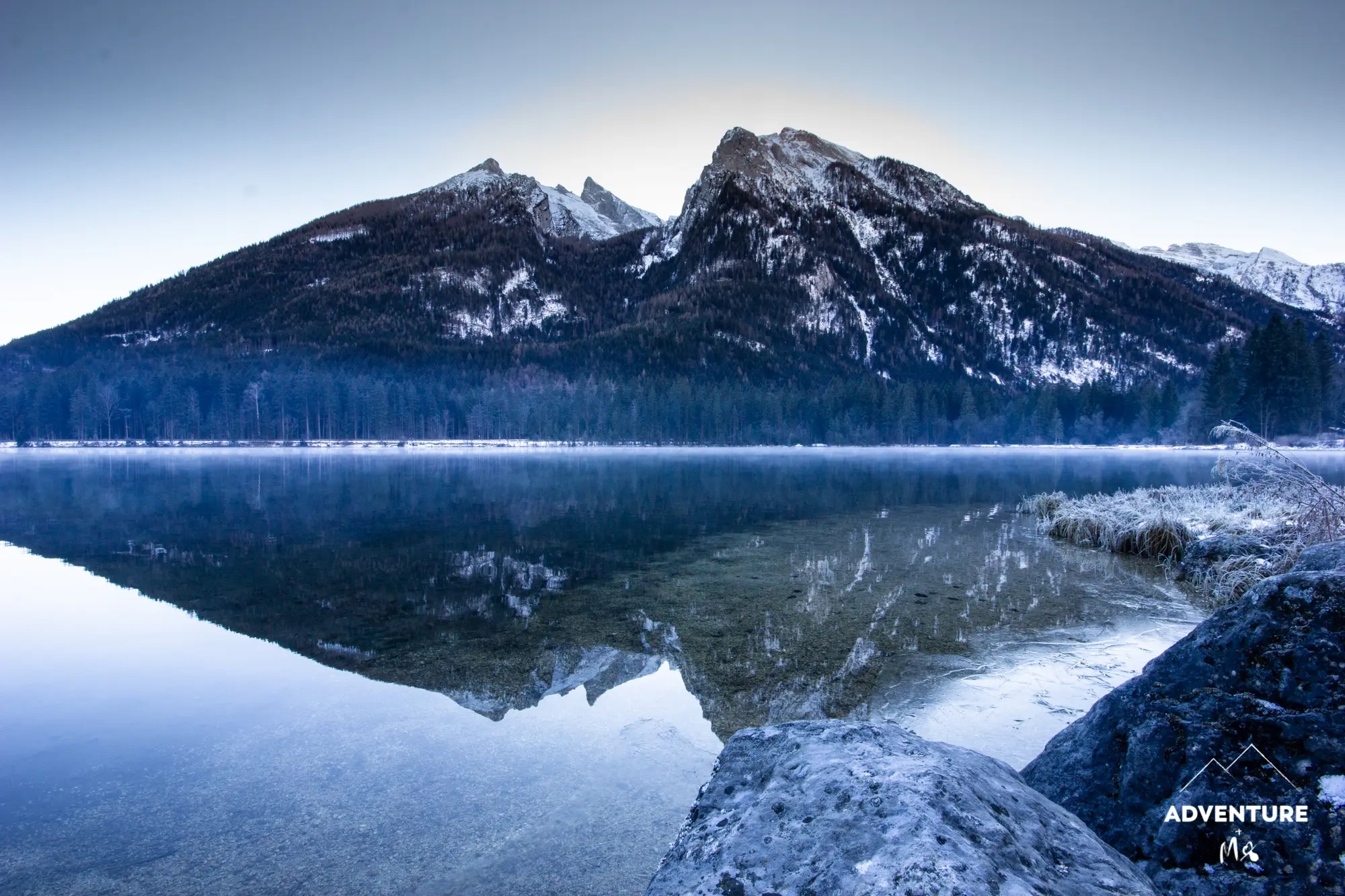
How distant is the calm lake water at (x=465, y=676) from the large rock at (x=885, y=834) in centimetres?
202

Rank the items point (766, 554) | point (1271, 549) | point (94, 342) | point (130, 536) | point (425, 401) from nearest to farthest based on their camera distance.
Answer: point (1271, 549) < point (766, 554) < point (130, 536) < point (425, 401) < point (94, 342)

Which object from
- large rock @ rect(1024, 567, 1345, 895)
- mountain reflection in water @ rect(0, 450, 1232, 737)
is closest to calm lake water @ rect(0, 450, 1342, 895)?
mountain reflection in water @ rect(0, 450, 1232, 737)

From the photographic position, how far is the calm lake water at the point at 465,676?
4.84 m

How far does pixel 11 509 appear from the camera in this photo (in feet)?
78.7

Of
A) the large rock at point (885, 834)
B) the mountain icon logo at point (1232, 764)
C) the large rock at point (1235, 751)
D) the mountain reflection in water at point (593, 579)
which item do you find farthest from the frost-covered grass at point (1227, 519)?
the large rock at point (885, 834)

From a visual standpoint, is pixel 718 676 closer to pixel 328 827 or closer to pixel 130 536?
pixel 328 827

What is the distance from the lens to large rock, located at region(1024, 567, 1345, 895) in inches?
118

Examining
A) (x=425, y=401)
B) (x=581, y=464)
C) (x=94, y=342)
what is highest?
(x=94, y=342)

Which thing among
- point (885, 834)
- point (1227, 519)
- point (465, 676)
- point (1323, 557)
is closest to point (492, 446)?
point (1227, 519)

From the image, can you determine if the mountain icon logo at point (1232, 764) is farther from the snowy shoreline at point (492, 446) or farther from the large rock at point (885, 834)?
the snowy shoreline at point (492, 446)

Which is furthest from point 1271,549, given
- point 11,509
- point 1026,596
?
point 11,509

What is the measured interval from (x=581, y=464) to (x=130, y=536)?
41708mm

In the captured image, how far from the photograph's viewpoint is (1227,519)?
15.7 meters

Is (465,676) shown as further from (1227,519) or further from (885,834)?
(1227,519)
